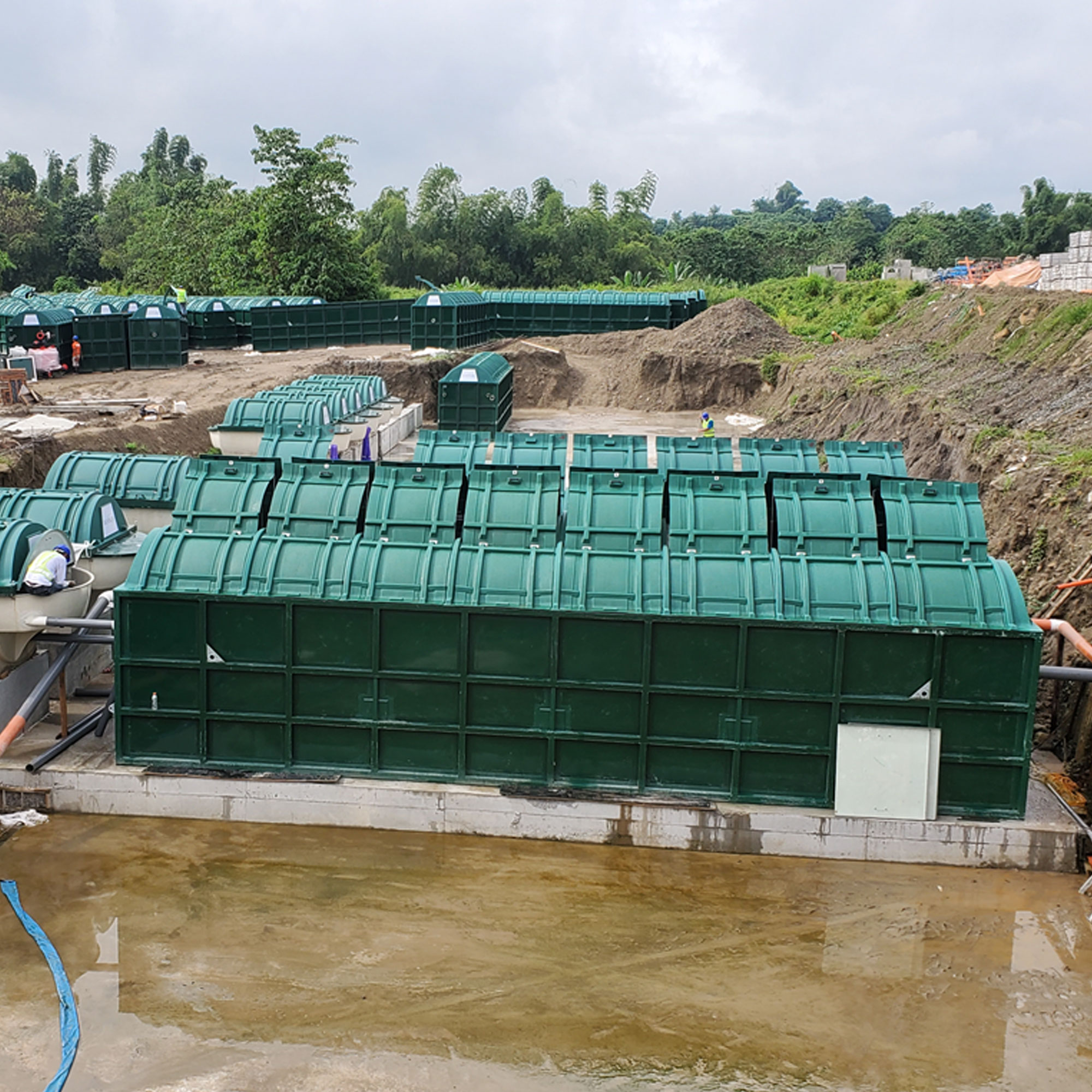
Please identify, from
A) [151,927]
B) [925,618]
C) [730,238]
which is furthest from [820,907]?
[730,238]

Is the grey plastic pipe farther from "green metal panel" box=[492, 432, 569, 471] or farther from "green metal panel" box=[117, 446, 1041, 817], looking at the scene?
Result: "green metal panel" box=[492, 432, 569, 471]

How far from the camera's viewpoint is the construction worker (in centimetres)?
1041

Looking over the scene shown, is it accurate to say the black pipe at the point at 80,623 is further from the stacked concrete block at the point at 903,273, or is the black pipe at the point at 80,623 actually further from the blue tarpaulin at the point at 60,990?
the stacked concrete block at the point at 903,273

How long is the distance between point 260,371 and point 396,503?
2423 centimetres

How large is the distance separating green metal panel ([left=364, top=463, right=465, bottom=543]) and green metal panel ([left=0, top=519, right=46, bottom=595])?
3194mm

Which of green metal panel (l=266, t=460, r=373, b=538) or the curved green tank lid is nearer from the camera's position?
green metal panel (l=266, t=460, r=373, b=538)

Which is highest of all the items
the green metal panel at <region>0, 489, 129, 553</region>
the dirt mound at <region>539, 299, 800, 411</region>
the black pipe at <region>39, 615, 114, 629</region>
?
the dirt mound at <region>539, 299, 800, 411</region>

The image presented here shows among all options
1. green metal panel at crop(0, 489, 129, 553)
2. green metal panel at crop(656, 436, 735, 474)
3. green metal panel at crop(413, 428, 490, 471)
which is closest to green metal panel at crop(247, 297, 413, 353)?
green metal panel at crop(413, 428, 490, 471)

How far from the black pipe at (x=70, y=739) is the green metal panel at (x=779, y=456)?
26.5ft

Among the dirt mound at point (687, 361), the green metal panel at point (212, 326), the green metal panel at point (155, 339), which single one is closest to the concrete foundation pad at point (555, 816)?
the green metal panel at point (155, 339)

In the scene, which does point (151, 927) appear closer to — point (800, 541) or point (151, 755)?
point (151, 755)

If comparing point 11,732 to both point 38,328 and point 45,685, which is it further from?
point 38,328

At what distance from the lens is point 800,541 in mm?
11219

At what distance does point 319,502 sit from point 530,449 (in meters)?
4.38
